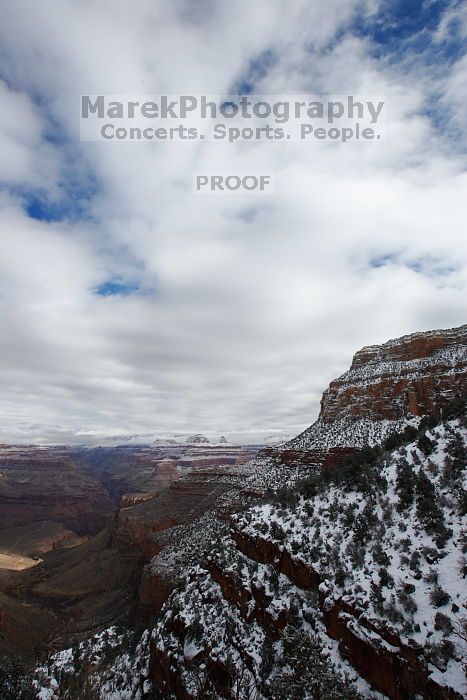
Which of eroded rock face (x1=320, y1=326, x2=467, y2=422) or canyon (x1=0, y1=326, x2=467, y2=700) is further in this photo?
eroded rock face (x1=320, y1=326, x2=467, y2=422)

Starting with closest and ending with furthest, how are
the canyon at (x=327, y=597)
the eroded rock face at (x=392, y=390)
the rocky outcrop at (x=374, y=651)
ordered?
the rocky outcrop at (x=374, y=651), the canyon at (x=327, y=597), the eroded rock face at (x=392, y=390)

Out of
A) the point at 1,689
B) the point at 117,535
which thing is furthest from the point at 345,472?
the point at 117,535

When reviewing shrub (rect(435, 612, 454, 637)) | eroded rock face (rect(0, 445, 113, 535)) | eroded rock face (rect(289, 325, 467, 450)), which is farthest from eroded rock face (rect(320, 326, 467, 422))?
eroded rock face (rect(0, 445, 113, 535))

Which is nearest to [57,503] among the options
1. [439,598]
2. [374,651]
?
[374,651]

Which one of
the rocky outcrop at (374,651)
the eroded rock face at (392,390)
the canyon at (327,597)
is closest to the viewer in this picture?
the rocky outcrop at (374,651)

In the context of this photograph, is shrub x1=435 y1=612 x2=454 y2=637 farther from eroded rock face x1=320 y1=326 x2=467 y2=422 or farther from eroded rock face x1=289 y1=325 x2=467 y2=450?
eroded rock face x1=320 y1=326 x2=467 y2=422

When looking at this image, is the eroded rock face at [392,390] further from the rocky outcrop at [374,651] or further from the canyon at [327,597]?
the rocky outcrop at [374,651]

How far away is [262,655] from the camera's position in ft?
56.5

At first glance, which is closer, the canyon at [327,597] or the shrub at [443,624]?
the shrub at [443,624]

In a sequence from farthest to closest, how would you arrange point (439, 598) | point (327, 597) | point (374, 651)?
point (327, 597) < point (374, 651) < point (439, 598)

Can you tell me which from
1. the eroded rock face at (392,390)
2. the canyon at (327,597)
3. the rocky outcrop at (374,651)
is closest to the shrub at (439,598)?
the canyon at (327,597)

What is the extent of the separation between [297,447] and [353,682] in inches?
1533

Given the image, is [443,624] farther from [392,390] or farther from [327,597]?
[392,390]

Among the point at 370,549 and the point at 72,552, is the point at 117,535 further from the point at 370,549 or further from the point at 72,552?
the point at 370,549
